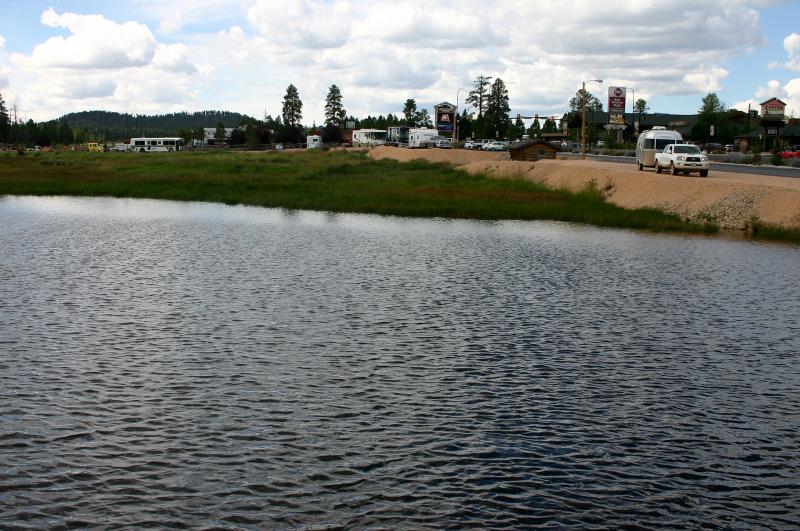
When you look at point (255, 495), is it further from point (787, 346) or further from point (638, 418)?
point (787, 346)

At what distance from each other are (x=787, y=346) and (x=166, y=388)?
13.0 m

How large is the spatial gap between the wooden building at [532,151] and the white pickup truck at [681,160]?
101 ft

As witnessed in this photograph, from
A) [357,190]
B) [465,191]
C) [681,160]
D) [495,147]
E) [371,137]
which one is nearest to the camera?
[681,160]

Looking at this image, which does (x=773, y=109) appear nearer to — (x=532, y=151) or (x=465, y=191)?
(x=532, y=151)

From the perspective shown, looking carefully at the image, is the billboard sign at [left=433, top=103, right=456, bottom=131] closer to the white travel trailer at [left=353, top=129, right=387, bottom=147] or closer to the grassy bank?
the white travel trailer at [left=353, top=129, right=387, bottom=147]

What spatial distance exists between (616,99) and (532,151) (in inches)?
2411

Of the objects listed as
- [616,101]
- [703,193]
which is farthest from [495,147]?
[703,193]

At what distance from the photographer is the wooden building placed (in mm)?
93125

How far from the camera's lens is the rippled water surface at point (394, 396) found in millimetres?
10172

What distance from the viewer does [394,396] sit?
14.1 metres

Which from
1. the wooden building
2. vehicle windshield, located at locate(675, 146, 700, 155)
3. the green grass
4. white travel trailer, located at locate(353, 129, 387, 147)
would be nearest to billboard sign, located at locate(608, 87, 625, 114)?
white travel trailer, located at locate(353, 129, 387, 147)

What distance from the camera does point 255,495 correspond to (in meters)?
10.2

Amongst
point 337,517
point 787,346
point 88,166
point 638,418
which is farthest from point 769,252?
point 88,166

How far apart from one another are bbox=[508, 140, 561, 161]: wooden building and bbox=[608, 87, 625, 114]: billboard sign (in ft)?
184
